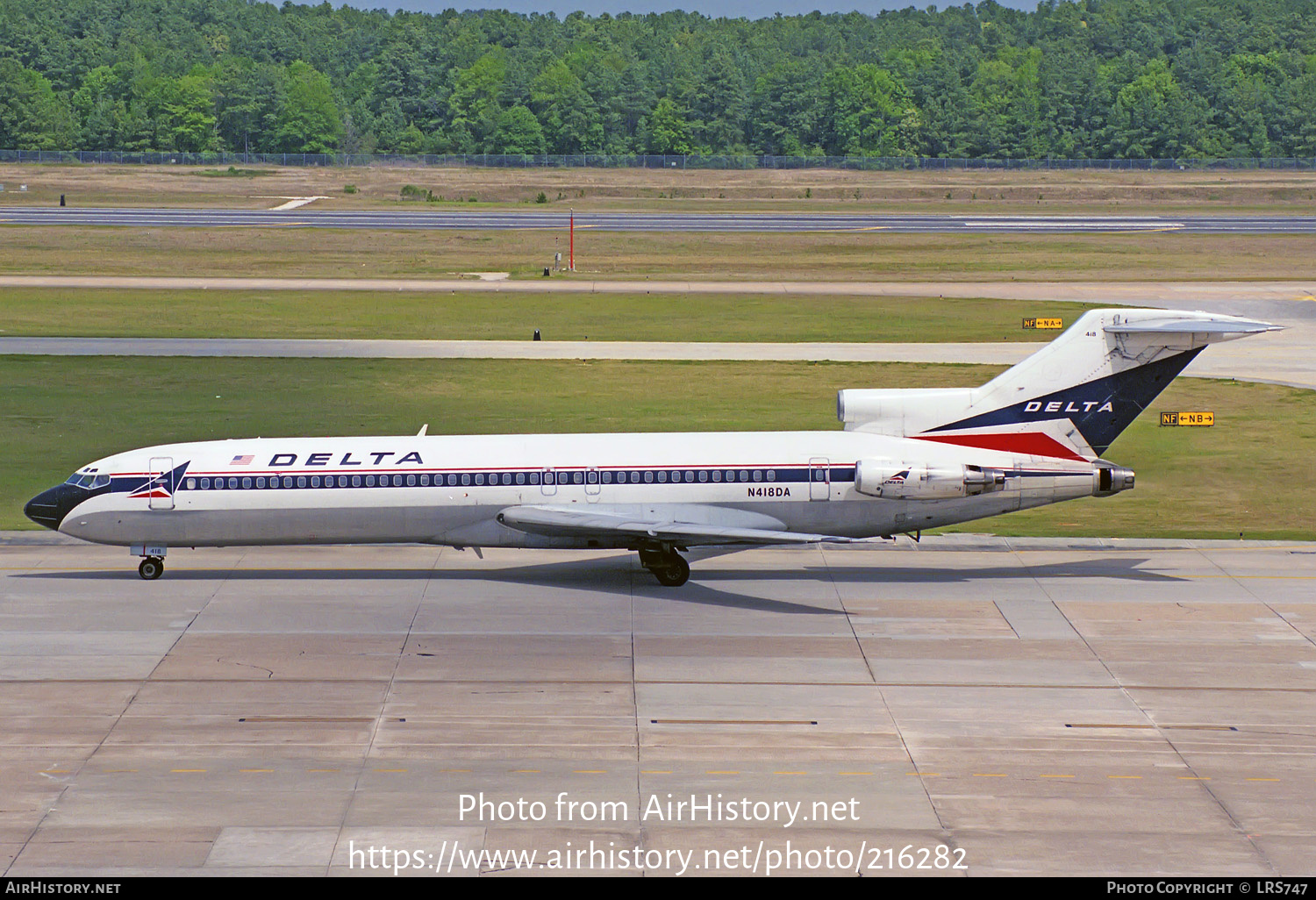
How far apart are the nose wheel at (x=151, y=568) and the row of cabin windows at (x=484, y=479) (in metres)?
2.43

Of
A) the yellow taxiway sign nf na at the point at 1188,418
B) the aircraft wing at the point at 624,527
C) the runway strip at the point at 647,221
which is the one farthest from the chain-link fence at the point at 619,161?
the aircraft wing at the point at 624,527

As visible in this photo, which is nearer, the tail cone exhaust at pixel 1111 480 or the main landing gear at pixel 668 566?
the tail cone exhaust at pixel 1111 480

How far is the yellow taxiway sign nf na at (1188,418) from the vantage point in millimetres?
48503

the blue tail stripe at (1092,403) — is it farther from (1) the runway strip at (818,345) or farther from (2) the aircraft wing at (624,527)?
(1) the runway strip at (818,345)

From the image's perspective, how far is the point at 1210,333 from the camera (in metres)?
31.5

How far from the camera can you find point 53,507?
105 feet

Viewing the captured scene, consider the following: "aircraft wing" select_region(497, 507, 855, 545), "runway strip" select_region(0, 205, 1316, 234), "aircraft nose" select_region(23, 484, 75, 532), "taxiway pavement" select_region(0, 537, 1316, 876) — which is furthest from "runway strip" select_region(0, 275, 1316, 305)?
"aircraft wing" select_region(497, 507, 855, 545)

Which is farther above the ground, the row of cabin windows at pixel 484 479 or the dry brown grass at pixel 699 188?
the row of cabin windows at pixel 484 479

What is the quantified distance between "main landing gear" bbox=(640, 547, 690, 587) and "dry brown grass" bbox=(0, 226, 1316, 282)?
58.0m

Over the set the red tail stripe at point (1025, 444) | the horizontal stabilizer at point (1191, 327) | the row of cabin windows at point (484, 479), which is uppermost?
the horizontal stabilizer at point (1191, 327)

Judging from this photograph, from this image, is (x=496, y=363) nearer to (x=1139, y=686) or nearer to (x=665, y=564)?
(x=665, y=564)

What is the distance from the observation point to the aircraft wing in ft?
99.5

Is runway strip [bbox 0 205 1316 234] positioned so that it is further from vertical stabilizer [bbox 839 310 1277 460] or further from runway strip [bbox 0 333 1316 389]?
vertical stabilizer [bbox 839 310 1277 460]

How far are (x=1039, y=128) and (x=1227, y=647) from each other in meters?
174
